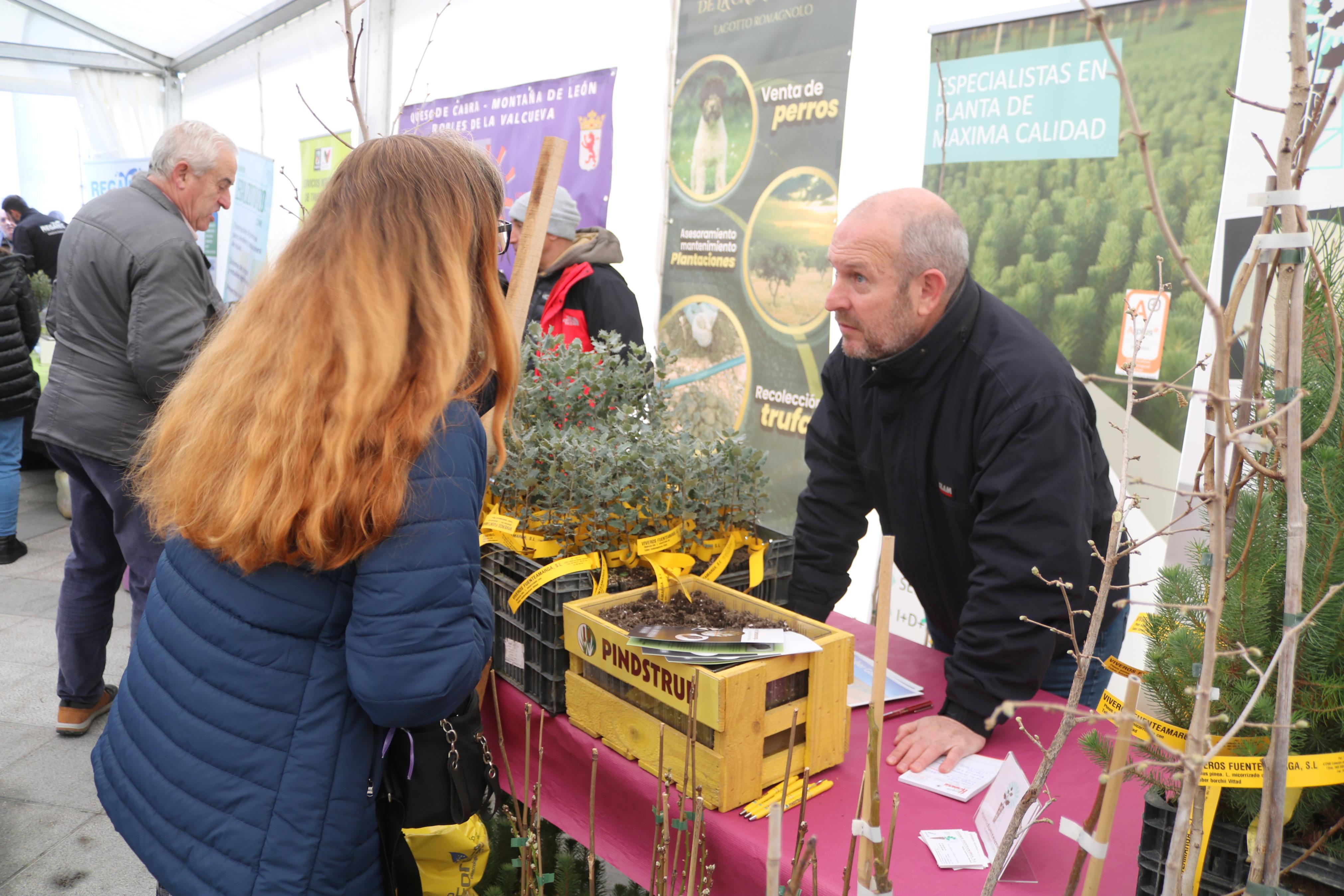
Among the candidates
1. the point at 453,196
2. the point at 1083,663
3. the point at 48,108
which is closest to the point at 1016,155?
the point at 453,196

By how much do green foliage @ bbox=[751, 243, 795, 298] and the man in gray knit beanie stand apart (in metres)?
0.65

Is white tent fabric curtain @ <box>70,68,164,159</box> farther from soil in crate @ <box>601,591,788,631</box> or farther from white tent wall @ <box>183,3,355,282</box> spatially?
soil in crate @ <box>601,591,788,631</box>

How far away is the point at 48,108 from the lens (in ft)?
34.4

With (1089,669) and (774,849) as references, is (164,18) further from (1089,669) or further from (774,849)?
(774,849)

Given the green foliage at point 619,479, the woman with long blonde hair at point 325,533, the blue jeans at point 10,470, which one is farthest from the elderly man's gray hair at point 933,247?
the blue jeans at point 10,470

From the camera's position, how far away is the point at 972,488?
6.28ft

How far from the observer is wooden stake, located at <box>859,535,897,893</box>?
0.71 metres

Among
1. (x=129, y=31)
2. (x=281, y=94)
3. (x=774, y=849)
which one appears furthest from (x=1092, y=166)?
(x=129, y=31)

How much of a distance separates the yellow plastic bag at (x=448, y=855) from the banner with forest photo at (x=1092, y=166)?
84.8 inches

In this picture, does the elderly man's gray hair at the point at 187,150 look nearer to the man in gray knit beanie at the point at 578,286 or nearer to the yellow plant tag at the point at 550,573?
the man in gray knit beanie at the point at 578,286

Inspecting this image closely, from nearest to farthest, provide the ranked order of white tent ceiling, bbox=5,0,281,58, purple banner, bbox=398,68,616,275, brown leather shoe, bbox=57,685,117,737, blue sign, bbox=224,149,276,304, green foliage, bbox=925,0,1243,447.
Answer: green foliage, bbox=925,0,1243,447 < brown leather shoe, bbox=57,685,117,737 < purple banner, bbox=398,68,616,275 < blue sign, bbox=224,149,276,304 < white tent ceiling, bbox=5,0,281,58

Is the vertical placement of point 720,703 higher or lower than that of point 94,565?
higher

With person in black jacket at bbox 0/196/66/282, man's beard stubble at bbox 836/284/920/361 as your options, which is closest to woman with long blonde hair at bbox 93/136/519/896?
man's beard stubble at bbox 836/284/920/361

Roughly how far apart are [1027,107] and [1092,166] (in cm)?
30
